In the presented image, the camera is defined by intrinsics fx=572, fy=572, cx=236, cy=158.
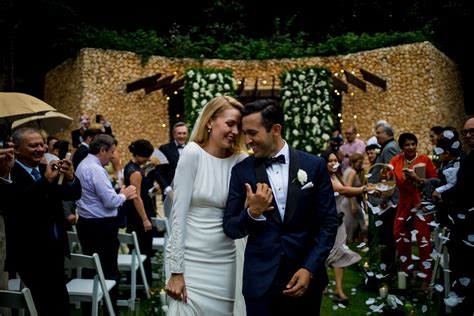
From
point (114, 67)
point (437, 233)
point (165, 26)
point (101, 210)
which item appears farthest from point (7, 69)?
point (437, 233)

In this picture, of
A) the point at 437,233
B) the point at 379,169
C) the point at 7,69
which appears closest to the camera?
the point at 437,233

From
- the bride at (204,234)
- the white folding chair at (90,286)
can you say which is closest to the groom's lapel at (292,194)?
the bride at (204,234)

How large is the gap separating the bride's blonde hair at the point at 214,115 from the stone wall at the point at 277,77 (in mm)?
13967

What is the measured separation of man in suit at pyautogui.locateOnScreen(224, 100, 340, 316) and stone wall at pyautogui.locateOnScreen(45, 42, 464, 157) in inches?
560

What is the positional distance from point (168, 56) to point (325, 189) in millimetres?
15258

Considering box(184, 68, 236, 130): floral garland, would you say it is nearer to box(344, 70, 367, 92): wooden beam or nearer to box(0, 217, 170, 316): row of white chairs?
box(344, 70, 367, 92): wooden beam

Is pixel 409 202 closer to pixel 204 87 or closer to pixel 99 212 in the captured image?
pixel 99 212

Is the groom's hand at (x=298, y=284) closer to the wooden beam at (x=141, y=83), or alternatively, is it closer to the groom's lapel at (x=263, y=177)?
the groom's lapel at (x=263, y=177)

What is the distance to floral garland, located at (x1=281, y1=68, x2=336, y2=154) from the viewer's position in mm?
14953

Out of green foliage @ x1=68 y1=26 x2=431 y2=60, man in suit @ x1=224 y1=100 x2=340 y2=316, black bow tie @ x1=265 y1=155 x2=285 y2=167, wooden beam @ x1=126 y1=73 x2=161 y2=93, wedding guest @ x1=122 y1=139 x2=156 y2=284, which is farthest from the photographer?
green foliage @ x1=68 y1=26 x2=431 y2=60

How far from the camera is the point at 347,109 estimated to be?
A: 1723 cm

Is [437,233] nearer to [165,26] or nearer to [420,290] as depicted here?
[420,290]

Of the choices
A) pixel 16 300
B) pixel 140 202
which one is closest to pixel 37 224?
pixel 16 300

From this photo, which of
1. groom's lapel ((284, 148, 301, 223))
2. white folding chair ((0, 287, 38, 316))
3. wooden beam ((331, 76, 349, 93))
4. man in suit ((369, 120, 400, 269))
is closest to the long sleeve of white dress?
groom's lapel ((284, 148, 301, 223))
